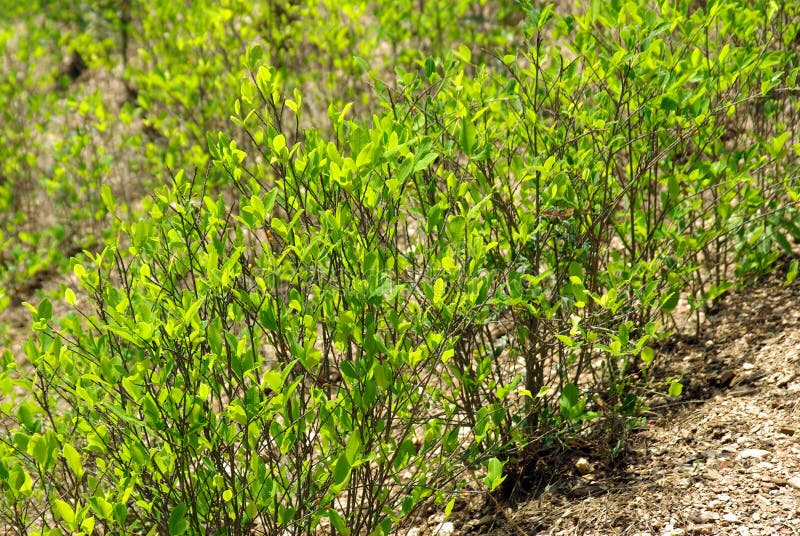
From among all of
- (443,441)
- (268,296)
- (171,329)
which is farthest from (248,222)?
(443,441)

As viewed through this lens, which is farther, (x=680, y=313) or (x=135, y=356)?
(x=680, y=313)

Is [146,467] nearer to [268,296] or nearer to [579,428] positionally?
[268,296]

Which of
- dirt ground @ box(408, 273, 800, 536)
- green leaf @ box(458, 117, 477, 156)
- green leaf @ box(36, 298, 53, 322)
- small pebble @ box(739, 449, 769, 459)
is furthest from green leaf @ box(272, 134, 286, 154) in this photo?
small pebble @ box(739, 449, 769, 459)

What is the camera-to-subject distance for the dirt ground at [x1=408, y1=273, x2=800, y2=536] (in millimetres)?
2469

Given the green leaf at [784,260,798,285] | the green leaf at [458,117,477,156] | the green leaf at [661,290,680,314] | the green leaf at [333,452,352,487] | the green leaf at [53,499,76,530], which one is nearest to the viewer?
the green leaf at [53,499,76,530]

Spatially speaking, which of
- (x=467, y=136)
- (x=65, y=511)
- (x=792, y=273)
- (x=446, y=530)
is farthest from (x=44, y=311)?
(x=792, y=273)

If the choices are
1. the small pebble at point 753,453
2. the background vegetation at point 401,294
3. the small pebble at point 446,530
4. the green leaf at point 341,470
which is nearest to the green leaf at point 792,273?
the background vegetation at point 401,294

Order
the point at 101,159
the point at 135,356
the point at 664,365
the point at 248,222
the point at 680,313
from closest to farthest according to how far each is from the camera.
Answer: the point at 248,222 < the point at 135,356 < the point at 664,365 < the point at 680,313 < the point at 101,159

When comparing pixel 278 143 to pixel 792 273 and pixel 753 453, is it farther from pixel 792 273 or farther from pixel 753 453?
pixel 792 273

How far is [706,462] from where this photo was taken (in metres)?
2.67

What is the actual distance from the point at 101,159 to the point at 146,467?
3907 millimetres

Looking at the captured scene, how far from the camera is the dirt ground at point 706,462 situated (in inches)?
97.2

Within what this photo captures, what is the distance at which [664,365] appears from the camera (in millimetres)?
3236

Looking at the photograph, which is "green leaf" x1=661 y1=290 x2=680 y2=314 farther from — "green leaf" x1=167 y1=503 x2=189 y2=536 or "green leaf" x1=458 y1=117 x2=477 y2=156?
"green leaf" x1=167 y1=503 x2=189 y2=536
